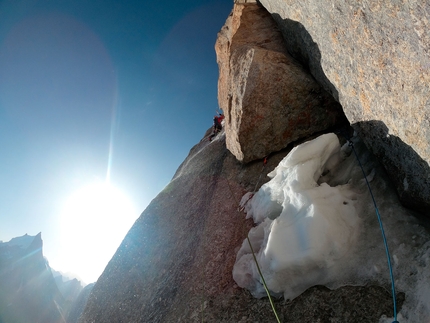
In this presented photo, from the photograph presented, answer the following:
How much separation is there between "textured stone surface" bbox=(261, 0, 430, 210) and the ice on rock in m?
1.31

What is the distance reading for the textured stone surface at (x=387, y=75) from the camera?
408 centimetres

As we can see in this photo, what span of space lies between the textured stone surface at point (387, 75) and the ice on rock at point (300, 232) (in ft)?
4.30

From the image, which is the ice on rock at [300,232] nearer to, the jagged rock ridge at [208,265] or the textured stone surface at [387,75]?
the jagged rock ridge at [208,265]

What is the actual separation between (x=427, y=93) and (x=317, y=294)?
4081 mm

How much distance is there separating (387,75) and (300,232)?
3.57 meters

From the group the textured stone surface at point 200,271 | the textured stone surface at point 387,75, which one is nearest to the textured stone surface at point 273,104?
the textured stone surface at point 200,271

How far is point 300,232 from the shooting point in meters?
5.26

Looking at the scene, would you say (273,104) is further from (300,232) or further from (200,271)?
(200,271)

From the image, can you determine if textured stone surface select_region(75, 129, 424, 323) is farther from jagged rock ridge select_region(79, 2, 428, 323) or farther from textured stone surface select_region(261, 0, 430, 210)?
textured stone surface select_region(261, 0, 430, 210)

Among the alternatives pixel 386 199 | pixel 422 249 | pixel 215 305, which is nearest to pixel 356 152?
pixel 386 199

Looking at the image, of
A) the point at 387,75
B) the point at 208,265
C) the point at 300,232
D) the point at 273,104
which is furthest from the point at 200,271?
the point at 387,75

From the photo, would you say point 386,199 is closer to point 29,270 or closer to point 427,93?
point 427,93

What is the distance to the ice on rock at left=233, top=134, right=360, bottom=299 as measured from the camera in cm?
498

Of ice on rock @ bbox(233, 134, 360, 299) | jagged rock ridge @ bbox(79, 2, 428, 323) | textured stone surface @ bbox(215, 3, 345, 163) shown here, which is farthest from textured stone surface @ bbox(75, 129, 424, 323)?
textured stone surface @ bbox(215, 3, 345, 163)
